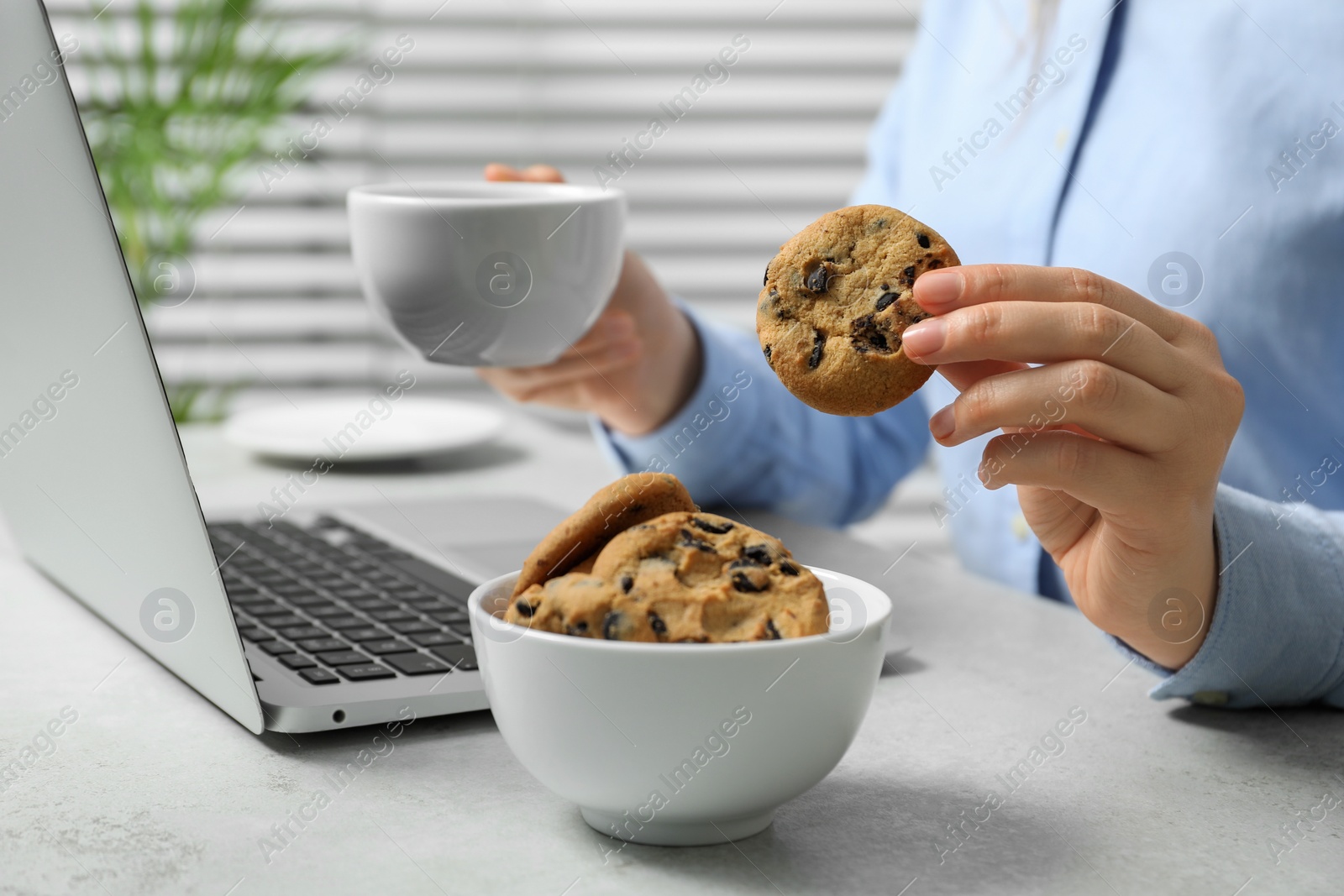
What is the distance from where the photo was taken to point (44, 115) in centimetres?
56

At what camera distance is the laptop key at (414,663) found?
2.19 ft

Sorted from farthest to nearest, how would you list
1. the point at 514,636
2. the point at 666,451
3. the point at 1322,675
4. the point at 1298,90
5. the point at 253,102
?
1. the point at 253,102
2. the point at 666,451
3. the point at 1298,90
4. the point at 1322,675
5. the point at 514,636

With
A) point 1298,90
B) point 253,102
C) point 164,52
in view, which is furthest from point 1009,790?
point 164,52

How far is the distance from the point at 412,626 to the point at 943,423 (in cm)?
35

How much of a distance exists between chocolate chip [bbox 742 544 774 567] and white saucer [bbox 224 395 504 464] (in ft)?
2.88

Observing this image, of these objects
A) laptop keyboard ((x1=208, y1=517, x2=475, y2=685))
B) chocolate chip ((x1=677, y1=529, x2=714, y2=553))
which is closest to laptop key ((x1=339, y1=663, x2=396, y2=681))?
laptop keyboard ((x1=208, y1=517, x2=475, y2=685))

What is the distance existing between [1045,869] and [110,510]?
19.8 inches

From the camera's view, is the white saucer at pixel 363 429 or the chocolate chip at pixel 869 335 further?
the white saucer at pixel 363 429

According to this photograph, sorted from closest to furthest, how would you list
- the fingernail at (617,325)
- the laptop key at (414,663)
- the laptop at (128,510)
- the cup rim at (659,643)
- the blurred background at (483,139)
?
the cup rim at (659,643), the laptop at (128,510), the laptop key at (414,663), the fingernail at (617,325), the blurred background at (483,139)

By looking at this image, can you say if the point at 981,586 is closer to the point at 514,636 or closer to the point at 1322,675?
the point at 1322,675

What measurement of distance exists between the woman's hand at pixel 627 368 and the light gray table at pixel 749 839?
0.44 m

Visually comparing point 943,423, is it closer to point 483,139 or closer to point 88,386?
point 88,386

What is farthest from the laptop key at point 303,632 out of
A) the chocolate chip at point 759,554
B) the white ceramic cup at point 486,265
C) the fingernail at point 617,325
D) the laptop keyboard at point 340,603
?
the fingernail at point 617,325

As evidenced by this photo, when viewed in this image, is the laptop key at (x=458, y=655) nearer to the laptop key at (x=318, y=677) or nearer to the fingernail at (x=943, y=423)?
the laptop key at (x=318, y=677)
